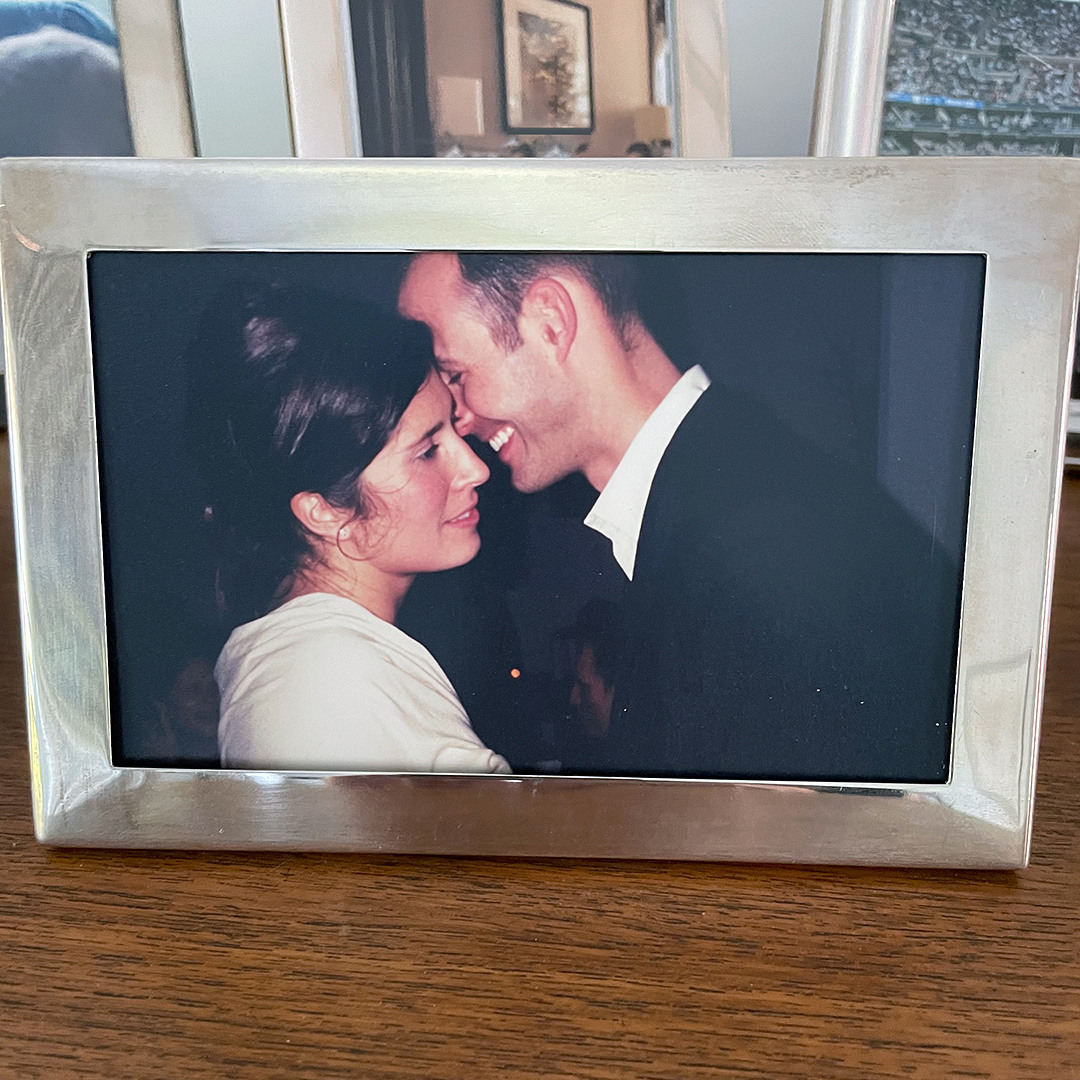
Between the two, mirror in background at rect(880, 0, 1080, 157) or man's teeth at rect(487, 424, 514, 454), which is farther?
mirror in background at rect(880, 0, 1080, 157)

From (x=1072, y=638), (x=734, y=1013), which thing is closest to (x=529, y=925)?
(x=734, y=1013)

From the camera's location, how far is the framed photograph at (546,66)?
24.8 inches

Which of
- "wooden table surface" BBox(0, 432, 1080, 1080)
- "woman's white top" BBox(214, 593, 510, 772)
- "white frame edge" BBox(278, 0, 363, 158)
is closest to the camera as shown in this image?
"wooden table surface" BBox(0, 432, 1080, 1080)

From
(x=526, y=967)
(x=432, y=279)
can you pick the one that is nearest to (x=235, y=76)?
(x=432, y=279)

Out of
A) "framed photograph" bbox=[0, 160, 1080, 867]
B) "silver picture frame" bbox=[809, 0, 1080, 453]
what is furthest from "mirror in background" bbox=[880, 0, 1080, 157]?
"framed photograph" bbox=[0, 160, 1080, 867]

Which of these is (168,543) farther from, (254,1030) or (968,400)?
(968,400)

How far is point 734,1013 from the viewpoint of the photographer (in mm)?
372

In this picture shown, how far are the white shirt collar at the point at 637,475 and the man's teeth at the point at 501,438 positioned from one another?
0.16 ft

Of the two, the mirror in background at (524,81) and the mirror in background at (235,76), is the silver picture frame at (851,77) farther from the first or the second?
the mirror in background at (235,76)

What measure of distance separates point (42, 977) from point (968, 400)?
454 millimetres

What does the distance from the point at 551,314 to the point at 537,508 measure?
0.09 meters

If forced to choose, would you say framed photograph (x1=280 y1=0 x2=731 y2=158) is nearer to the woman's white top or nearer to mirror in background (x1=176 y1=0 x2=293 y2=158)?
mirror in background (x1=176 y1=0 x2=293 y2=158)

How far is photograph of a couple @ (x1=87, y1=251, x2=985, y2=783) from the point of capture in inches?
17.0

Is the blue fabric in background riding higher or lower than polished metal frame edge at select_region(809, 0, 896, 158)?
higher
